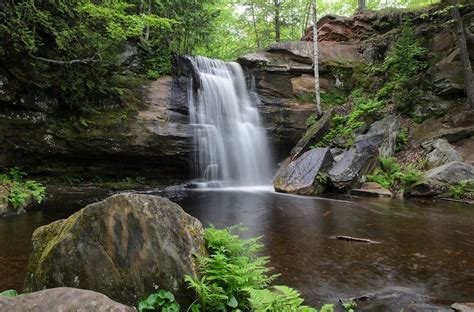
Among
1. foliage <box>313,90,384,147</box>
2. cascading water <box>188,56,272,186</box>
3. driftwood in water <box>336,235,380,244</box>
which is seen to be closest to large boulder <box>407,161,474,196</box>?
foliage <box>313,90,384,147</box>

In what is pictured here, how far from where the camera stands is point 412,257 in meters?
5.33

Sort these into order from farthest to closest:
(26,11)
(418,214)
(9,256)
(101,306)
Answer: (26,11), (418,214), (9,256), (101,306)

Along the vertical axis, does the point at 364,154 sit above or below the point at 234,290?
above

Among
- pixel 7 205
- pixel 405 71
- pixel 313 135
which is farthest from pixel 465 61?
pixel 7 205

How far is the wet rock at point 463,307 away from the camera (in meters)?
3.44

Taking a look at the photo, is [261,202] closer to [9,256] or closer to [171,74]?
[9,256]

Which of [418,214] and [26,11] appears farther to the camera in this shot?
[26,11]

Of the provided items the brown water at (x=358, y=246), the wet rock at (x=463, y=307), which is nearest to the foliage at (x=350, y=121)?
the brown water at (x=358, y=246)

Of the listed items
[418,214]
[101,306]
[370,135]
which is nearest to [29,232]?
[101,306]

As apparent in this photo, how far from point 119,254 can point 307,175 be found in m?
10.2

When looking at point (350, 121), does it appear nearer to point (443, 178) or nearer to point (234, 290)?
point (443, 178)

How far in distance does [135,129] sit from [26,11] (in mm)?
5188

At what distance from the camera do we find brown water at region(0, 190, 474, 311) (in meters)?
4.13

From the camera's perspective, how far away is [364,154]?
41.5ft
